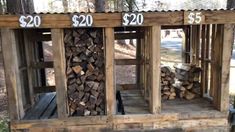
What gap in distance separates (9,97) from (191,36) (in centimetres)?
413

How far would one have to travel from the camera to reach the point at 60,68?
463cm

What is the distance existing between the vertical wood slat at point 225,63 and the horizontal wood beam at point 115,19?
0.19 meters

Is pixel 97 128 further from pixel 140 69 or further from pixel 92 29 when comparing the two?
pixel 140 69

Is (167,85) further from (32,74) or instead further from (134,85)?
(32,74)

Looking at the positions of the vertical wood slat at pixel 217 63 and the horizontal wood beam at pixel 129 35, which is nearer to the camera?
the vertical wood slat at pixel 217 63

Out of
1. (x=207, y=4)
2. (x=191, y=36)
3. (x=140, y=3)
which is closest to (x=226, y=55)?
(x=191, y=36)

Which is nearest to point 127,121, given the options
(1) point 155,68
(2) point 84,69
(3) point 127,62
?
(1) point 155,68

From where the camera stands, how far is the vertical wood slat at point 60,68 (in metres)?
4.54

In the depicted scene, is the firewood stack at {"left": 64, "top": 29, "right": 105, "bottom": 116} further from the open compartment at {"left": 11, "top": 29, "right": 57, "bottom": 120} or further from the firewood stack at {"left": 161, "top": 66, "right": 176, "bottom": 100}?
the firewood stack at {"left": 161, "top": 66, "right": 176, "bottom": 100}

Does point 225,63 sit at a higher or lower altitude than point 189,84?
higher

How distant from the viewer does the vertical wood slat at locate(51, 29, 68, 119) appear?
4539mm

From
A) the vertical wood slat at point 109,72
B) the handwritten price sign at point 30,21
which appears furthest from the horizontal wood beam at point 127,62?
the handwritten price sign at point 30,21

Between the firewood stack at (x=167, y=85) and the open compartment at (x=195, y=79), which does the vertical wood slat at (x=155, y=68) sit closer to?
the open compartment at (x=195, y=79)

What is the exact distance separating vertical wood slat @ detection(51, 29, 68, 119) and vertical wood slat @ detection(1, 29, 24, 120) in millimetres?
674
